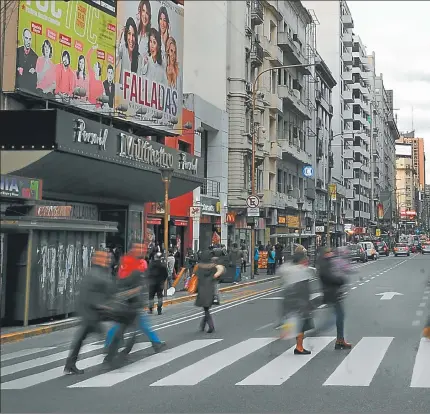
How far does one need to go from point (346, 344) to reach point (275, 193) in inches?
1385

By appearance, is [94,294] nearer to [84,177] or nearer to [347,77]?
[84,177]

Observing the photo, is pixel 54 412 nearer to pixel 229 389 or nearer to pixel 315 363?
pixel 229 389

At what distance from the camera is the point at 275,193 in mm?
46125

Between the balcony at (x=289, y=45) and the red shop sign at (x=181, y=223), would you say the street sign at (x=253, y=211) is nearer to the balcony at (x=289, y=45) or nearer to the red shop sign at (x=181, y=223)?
the red shop sign at (x=181, y=223)

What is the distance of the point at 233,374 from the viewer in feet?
A: 29.7

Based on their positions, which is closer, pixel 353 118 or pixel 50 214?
pixel 50 214

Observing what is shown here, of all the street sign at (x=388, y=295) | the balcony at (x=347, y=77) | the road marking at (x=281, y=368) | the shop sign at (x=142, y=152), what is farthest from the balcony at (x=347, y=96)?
the road marking at (x=281, y=368)

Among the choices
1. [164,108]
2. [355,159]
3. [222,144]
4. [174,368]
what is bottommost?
[174,368]

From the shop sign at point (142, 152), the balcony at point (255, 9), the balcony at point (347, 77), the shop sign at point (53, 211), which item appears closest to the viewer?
the balcony at point (255, 9)

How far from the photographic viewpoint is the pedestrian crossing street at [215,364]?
8492mm

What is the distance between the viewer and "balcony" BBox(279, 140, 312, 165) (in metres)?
48.2

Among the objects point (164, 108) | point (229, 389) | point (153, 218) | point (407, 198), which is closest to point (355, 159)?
point (407, 198)

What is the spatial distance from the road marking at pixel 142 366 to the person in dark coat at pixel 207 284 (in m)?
1.05

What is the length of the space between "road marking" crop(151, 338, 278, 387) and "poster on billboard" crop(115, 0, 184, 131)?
3880 millimetres
